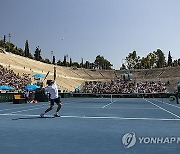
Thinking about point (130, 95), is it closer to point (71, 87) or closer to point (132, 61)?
point (71, 87)

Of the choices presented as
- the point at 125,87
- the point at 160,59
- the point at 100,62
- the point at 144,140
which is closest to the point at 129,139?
the point at 144,140

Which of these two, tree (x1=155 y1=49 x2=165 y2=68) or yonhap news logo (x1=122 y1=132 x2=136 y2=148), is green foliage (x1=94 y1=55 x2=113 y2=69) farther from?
yonhap news logo (x1=122 y1=132 x2=136 y2=148)

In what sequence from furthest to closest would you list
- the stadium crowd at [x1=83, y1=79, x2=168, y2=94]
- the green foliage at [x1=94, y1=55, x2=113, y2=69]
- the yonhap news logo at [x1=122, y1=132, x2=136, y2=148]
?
the green foliage at [x1=94, y1=55, x2=113, y2=69], the stadium crowd at [x1=83, y1=79, x2=168, y2=94], the yonhap news logo at [x1=122, y1=132, x2=136, y2=148]

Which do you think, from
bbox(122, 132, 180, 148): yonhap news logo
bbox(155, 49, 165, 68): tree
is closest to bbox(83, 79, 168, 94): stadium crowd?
bbox(155, 49, 165, 68): tree

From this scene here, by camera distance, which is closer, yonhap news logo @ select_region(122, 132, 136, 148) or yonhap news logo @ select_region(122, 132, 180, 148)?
yonhap news logo @ select_region(122, 132, 136, 148)

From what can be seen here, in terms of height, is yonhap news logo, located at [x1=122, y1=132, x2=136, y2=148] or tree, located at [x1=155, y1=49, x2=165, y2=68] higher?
tree, located at [x1=155, y1=49, x2=165, y2=68]

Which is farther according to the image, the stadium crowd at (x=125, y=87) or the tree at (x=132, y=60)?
the tree at (x=132, y=60)

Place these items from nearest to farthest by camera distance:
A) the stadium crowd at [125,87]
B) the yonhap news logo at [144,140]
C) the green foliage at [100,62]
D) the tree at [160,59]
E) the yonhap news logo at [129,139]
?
1. the yonhap news logo at [129,139]
2. the yonhap news logo at [144,140]
3. the stadium crowd at [125,87]
4. the tree at [160,59]
5. the green foliage at [100,62]

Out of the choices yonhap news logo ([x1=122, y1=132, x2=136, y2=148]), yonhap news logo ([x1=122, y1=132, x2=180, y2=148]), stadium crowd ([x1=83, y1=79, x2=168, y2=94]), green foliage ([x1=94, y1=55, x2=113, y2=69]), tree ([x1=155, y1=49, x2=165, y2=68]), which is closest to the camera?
yonhap news logo ([x1=122, y1=132, x2=136, y2=148])

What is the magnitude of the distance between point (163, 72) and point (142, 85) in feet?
74.7

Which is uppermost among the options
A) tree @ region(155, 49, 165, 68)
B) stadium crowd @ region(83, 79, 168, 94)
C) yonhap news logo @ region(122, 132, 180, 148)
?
tree @ region(155, 49, 165, 68)

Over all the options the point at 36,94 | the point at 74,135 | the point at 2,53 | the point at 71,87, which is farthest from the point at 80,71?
the point at 74,135

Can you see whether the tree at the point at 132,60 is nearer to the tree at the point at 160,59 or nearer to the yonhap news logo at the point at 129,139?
the tree at the point at 160,59

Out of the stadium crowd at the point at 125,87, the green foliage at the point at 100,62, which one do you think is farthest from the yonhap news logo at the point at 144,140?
the green foliage at the point at 100,62
